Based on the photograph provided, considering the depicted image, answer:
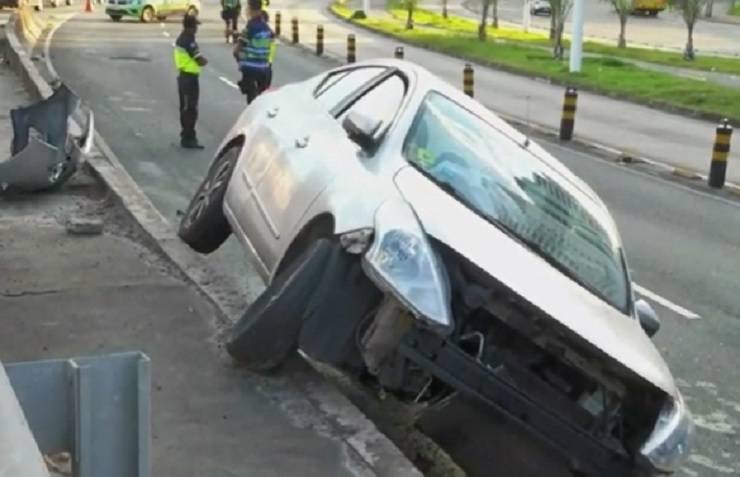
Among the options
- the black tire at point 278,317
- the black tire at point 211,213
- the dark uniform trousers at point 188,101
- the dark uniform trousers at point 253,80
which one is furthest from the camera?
the dark uniform trousers at point 253,80

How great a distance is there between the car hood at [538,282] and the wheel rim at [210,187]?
2611mm

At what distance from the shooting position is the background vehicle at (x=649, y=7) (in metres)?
65.6

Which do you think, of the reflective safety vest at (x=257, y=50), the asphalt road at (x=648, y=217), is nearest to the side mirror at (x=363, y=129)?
the asphalt road at (x=648, y=217)

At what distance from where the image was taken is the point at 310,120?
722cm

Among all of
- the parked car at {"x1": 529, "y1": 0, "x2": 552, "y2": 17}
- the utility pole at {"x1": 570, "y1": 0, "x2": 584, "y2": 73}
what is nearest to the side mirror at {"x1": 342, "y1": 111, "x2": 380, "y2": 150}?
the utility pole at {"x1": 570, "y1": 0, "x2": 584, "y2": 73}

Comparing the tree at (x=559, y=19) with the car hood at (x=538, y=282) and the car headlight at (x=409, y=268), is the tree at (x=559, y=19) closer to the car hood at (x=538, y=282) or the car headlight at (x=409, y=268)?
the car hood at (x=538, y=282)

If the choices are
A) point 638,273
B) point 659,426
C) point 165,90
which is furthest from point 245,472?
point 165,90

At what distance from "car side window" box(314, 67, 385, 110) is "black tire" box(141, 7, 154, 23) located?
39.0 m

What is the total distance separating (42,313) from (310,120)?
1.98 metres

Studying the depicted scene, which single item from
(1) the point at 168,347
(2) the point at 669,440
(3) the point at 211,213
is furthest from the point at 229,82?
(2) the point at 669,440

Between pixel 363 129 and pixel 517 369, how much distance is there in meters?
1.51

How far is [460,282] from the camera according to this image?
529 centimetres

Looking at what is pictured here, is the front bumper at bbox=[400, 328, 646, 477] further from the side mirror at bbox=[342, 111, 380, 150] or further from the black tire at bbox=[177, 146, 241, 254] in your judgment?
the black tire at bbox=[177, 146, 241, 254]

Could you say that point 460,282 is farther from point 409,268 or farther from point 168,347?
point 168,347
